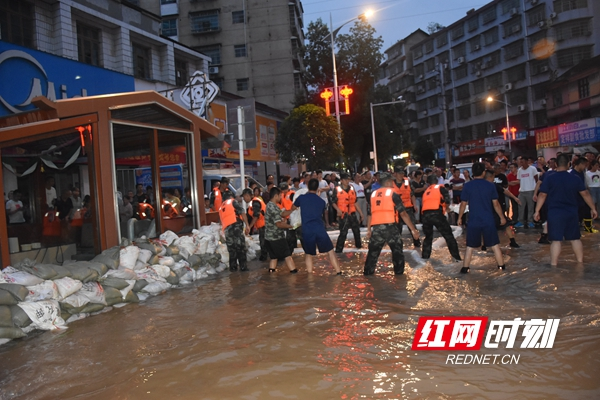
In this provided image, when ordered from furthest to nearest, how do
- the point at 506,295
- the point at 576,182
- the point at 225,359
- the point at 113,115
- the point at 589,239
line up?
the point at 589,239
the point at 113,115
the point at 576,182
the point at 506,295
the point at 225,359

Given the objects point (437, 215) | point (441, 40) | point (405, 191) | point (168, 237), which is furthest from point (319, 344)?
point (441, 40)

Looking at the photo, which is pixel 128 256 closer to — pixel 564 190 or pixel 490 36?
pixel 564 190

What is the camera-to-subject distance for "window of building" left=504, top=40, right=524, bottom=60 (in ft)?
173

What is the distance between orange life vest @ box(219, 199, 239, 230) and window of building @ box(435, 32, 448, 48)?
60.4 m

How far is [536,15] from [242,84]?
28.7 metres

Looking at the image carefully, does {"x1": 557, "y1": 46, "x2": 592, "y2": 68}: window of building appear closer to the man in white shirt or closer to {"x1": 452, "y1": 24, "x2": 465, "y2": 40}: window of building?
{"x1": 452, "y1": 24, "x2": 465, "y2": 40}: window of building

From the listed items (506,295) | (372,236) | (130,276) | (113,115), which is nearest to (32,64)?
(113,115)

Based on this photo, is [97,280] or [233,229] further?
[233,229]

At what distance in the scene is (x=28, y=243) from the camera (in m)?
8.65

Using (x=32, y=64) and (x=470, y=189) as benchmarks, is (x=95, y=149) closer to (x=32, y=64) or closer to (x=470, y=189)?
(x=470, y=189)

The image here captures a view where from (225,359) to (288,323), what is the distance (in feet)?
4.12

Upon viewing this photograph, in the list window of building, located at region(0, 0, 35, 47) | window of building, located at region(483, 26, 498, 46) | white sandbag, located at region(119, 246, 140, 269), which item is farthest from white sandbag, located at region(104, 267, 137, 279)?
window of building, located at region(483, 26, 498, 46)

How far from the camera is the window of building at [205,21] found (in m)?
43.3

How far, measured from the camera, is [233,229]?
10.1 meters
